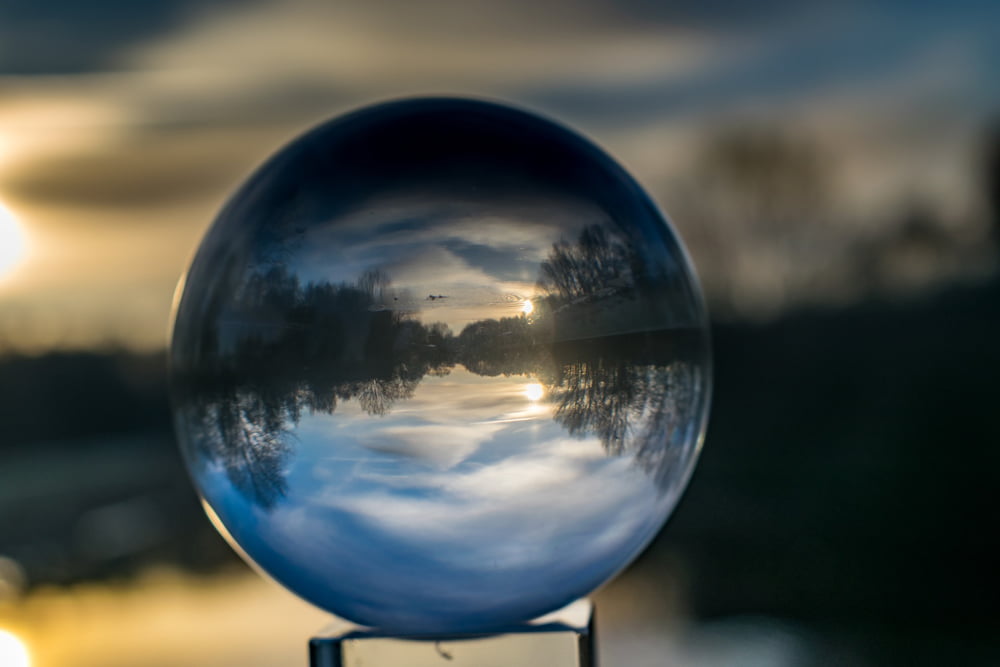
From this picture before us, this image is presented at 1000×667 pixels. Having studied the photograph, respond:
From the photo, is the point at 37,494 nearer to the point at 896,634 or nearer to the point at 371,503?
the point at 896,634

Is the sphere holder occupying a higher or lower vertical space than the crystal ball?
lower

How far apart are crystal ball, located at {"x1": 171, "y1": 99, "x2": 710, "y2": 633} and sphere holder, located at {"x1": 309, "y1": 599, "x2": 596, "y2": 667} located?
0.02m

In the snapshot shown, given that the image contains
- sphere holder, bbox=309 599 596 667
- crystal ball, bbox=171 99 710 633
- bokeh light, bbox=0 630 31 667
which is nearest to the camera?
crystal ball, bbox=171 99 710 633

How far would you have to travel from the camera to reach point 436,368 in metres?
0.81

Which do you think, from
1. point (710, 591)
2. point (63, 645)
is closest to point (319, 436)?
point (63, 645)

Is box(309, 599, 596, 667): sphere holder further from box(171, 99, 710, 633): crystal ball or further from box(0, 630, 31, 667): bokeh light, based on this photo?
box(0, 630, 31, 667): bokeh light

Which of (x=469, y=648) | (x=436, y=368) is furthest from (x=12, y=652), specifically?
(x=436, y=368)

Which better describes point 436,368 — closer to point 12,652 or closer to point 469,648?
point 469,648

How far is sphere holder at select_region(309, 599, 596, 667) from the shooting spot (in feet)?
3.02

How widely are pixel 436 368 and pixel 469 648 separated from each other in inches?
11.4

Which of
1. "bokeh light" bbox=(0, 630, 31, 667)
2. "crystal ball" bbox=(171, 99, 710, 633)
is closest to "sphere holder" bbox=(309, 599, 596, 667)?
"crystal ball" bbox=(171, 99, 710, 633)

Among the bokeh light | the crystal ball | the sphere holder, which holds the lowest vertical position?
the bokeh light

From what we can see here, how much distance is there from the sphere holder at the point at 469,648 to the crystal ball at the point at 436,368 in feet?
0.07

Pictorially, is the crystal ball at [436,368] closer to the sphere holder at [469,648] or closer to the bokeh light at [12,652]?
the sphere holder at [469,648]
